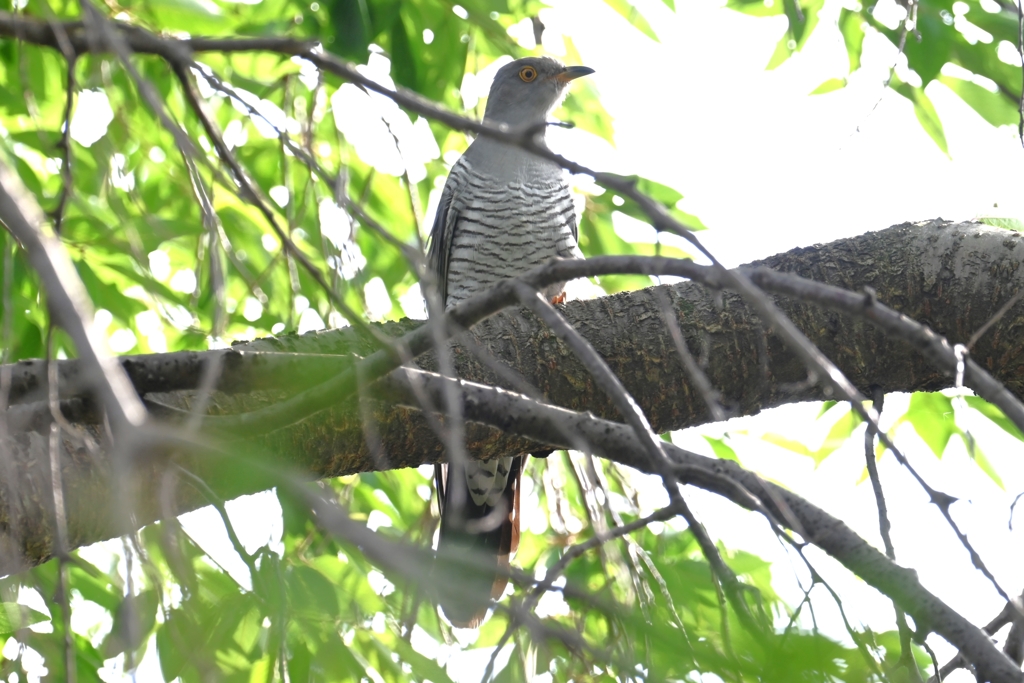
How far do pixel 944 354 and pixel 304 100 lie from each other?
10.1ft

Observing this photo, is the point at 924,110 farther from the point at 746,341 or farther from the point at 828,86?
the point at 746,341

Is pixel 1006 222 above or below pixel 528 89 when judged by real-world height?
below

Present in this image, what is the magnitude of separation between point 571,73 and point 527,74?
294mm

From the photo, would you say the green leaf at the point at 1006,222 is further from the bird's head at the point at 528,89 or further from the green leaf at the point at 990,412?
the bird's head at the point at 528,89

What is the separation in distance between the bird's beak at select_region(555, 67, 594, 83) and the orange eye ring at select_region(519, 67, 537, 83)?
0.15 meters

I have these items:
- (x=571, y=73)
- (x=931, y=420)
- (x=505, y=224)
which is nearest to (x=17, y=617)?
(x=931, y=420)

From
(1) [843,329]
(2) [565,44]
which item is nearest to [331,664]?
(1) [843,329]

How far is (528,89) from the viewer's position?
4.83 meters

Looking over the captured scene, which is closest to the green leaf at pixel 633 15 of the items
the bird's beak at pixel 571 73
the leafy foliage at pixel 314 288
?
the leafy foliage at pixel 314 288

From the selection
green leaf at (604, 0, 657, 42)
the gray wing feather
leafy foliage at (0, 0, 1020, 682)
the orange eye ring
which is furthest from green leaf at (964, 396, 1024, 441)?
the orange eye ring

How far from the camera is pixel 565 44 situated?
151 inches

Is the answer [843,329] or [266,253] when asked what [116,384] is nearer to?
[843,329]

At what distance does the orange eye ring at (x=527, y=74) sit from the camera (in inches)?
188

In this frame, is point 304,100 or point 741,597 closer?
point 741,597
